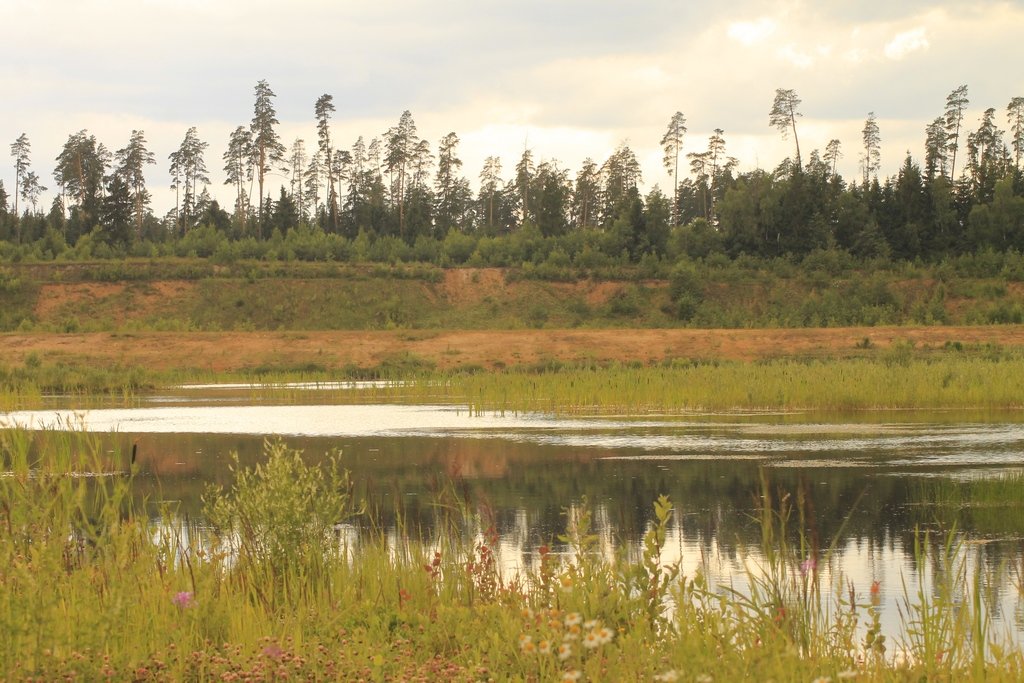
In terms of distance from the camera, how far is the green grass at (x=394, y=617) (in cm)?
573

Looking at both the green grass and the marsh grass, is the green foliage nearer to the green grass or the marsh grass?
the green grass

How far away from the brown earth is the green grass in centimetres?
3329

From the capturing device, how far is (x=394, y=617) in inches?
279

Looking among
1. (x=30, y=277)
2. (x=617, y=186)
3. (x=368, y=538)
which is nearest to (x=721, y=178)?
(x=617, y=186)

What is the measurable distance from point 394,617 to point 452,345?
38431mm

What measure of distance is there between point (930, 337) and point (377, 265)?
39520mm

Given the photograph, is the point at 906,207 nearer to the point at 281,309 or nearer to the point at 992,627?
the point at 281,309

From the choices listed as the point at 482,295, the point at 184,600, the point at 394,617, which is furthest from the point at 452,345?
the point at 184,600

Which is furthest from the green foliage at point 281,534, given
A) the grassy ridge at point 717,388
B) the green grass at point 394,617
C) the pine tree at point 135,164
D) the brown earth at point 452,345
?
the pine tree at point 135,164

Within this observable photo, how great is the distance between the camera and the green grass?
18.8 ft

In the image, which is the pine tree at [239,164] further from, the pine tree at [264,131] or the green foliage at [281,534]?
the green foliage at [281,534]

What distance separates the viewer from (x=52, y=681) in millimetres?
5645

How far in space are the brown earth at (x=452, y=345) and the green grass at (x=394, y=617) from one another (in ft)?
109

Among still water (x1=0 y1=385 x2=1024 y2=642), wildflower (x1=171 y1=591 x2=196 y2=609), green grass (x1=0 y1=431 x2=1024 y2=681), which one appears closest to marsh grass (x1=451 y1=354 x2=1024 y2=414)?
still water (x1=0 y1=385 x2=1024 y2=642)
